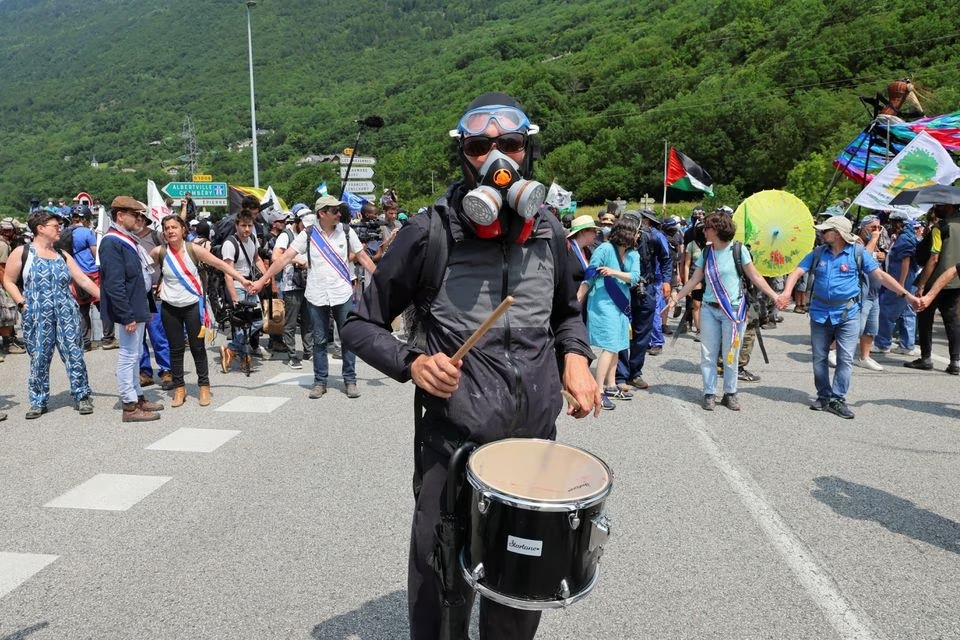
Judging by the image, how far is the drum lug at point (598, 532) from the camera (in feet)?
6.29

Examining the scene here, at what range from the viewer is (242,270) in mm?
9062

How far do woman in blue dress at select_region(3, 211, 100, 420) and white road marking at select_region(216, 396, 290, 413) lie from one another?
1.32 m

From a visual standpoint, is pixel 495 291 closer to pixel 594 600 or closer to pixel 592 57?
pixel 594 600

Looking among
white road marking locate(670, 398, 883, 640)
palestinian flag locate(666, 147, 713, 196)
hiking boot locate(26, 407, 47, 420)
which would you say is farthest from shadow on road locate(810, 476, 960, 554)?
palestinian flag locate(666, 147, 713, 196)

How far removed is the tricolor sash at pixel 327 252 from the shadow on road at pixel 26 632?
4663mm

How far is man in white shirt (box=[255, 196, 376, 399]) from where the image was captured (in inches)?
287

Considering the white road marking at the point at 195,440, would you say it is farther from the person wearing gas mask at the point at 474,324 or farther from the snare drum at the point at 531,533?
the snare drum at the point at 531,533

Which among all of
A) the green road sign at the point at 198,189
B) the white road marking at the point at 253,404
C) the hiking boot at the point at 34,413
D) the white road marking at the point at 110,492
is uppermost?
the green road sign at the point at 198,189

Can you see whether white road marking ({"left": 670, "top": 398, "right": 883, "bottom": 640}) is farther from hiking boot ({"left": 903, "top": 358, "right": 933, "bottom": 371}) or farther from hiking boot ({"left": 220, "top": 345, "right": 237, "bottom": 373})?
hiking boot ({"left": 220, "top": 345, "right": 237, "bottom": 373})

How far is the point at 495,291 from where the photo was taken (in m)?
2.21

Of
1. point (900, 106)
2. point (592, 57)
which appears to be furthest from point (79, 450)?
point (592, 57)

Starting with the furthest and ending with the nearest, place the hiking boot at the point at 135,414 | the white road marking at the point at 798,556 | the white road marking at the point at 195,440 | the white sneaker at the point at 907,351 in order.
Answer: the white sneaker at the point at 907,351 < the hiking boot at the point at 135,414 < the white road marking at the point at 195,440 < the white road marking at the point at 798,556

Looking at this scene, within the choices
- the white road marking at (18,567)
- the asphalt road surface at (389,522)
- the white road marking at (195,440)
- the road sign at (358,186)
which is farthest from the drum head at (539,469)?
the road sign at (358,186)

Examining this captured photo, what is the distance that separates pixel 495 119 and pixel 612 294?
16.4ft
